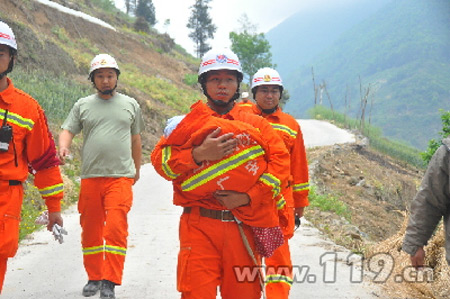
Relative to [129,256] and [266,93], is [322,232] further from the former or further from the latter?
[266,93]

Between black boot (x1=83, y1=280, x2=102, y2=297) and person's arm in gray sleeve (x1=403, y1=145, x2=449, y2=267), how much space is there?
3138mm

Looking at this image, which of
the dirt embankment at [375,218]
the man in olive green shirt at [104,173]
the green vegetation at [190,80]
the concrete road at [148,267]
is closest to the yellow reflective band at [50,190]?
the man in olive green shirt at [104,173]

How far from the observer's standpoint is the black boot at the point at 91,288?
216 inches

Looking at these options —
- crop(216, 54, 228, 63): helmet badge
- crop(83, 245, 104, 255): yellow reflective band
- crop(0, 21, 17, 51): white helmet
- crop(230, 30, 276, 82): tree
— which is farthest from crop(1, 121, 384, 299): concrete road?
crop(230, 30, 276, 82): tree

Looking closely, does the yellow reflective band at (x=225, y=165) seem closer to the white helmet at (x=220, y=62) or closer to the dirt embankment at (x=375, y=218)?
the white helmet at (x=220, y=62)

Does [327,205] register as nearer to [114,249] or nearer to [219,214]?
[114,249]

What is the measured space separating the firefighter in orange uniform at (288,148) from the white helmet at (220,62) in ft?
5.85

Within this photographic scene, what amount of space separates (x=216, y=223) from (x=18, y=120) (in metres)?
1.54

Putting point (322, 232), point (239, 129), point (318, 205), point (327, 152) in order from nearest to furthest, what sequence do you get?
point (239, 129) → point (322, 232) → point (318, 205) → point (327, 152)

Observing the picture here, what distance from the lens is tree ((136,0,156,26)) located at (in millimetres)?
80931

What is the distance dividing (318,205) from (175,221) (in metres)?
3.64

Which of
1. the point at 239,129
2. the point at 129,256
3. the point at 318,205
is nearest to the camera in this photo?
the point at 239,129

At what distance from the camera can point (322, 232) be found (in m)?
9.44

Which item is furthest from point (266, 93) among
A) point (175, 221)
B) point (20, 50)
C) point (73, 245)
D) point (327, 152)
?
point (20, 50)
